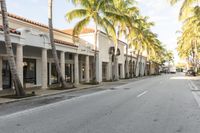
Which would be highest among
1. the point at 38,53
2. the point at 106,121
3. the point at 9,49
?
the point at 38,53

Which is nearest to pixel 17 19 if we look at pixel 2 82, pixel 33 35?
pixel 33 35

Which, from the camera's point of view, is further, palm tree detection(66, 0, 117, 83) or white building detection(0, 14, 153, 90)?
palm tree detection(66, 0, 117, 83)

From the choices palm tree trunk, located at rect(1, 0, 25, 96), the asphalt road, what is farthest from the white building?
the asphalt road

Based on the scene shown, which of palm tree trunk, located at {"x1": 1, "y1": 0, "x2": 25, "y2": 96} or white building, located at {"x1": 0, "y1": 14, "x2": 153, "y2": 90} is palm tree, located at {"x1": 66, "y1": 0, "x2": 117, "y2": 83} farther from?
palm tree trunk, located at {"x1": 1, "y1": 0, "x2": 25, "y2": 96}

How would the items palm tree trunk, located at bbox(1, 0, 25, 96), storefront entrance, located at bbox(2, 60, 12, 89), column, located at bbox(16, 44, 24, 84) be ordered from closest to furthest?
1. palm tree trunk, located at bbox(1, 0, 25, 96)
2. column, located at bbox(16, 44, 24, 84)
3. storefront entrance, located at bbox(2, 60, 12, 89)

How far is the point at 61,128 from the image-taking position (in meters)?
8.73

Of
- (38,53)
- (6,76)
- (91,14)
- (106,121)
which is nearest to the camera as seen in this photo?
(106,121)

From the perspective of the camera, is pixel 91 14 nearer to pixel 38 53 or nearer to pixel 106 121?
pixel 38 53

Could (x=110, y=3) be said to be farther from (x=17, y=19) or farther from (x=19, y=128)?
(x=19, y=128)

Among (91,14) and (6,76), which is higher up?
(91,14)

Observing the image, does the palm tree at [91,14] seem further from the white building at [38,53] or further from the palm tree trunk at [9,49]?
the palm tree trunk at [9,49]

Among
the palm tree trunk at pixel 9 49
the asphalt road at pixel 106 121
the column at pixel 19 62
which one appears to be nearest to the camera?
the asphalt road at pixel 106 121

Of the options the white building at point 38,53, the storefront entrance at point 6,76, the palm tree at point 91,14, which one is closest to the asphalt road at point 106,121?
the white building at point 38,53

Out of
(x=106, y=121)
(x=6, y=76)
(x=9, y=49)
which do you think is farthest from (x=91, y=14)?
(x=106, y=121)
